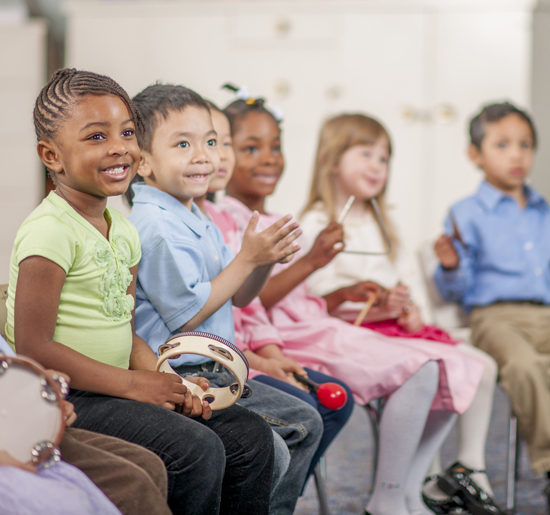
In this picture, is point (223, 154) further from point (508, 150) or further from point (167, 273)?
point (508, 150)

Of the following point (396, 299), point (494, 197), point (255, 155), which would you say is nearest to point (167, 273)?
point (255, 155)

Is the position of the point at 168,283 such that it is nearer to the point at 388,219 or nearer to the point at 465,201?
the point at 388,219

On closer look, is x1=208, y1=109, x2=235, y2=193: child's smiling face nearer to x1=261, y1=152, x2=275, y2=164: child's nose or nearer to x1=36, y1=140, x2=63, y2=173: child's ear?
x1=261, y1=152, x2=275, y2=164: child's nose

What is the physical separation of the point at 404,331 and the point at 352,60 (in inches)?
55.9

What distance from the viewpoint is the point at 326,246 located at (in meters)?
1.11

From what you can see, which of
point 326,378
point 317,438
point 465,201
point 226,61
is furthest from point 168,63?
point 317,438

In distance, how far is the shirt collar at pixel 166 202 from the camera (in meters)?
0.90

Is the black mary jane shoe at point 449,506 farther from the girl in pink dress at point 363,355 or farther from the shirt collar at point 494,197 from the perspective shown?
the shirt collar at point 494,197

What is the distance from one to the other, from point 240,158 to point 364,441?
3.49ft

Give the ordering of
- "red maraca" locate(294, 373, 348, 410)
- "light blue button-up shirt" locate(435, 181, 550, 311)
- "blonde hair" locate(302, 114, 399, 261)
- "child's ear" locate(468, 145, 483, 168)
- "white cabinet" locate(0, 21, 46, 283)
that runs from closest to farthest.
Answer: "red maraca" locate(294, 373, 348, 410)
"blonde hair" locate(302, 114, 399, 261)
"light blue button-up shirt" locate(435, 181, 550, 311)
"child's ear" locate(468, 145, 483, 168)
"white cabinet" locate(0, 21, 46, 283)

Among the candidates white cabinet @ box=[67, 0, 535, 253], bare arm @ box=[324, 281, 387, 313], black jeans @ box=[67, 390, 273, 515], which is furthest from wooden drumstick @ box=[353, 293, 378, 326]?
white cabinet @ box=[67, 0, 535, 253]

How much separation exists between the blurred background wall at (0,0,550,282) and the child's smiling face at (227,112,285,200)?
1.19 m

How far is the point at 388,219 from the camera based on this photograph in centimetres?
154

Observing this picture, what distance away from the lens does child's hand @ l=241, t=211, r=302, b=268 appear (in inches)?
33.4
